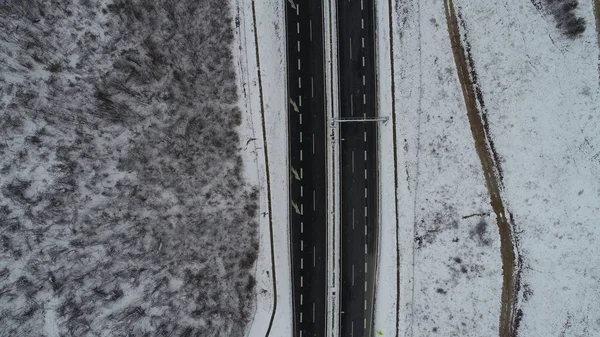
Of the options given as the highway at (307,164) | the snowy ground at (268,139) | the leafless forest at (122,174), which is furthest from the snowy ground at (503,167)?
the leafless forest at (122,174)

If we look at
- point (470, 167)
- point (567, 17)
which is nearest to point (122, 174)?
point (470, 167)

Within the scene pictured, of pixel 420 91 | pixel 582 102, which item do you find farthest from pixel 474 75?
pixel 582 102

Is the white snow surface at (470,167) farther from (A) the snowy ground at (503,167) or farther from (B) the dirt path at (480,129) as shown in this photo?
(B) the dirt path at (480,129)

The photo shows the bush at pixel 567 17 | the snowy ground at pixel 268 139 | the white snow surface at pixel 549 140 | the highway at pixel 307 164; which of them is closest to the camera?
the bush at pixel 567 17

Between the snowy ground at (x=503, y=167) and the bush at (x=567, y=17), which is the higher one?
the bush at (x=567, y=17)

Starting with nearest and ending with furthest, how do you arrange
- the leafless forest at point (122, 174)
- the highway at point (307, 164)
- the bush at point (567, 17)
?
1. the leafless forest at point (122, 174)
2. the bush at point (567, 17)
3. the highway at point (307, 164)

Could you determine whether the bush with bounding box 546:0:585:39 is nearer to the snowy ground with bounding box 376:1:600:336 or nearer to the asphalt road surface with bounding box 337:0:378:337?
the snowy ground with bounding box 376:1:600:336

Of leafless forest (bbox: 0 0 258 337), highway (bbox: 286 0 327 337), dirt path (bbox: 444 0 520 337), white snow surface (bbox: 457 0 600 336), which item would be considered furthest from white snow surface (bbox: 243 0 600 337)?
leafless forest (bbox: 0 0 258 337)
